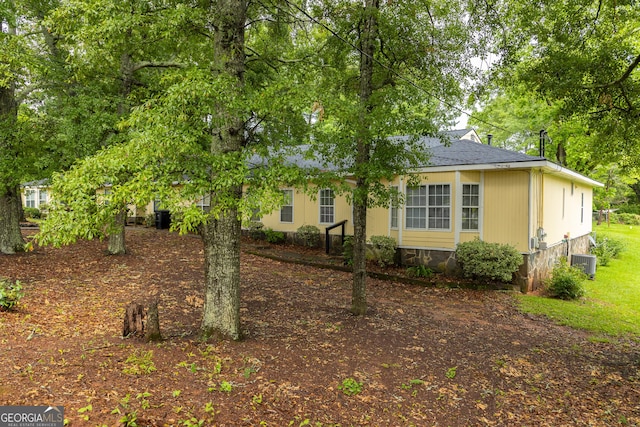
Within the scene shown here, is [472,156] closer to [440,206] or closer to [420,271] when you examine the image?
[440,206]

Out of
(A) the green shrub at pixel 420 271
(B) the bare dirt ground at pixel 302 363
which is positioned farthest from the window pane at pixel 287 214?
(B) the bare dirt ground at pixel 302 363

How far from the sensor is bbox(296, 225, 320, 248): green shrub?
14703mm

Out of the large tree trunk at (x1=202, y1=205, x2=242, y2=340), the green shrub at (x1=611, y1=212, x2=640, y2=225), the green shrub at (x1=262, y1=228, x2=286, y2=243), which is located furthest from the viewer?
the green shrub at (x1=611, y1=212, x2=640, y2=225)

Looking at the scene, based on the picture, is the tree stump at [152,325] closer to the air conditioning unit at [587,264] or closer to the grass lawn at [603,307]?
the grass lawn at [603,307]

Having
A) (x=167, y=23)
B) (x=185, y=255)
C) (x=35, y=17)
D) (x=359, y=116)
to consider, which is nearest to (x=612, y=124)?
(x=359, y=116)

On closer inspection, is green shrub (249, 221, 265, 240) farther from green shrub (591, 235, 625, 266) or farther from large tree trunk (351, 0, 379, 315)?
green shrub (591, 235, 625, 266)

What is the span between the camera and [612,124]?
23.3ft

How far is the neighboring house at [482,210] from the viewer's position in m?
10.3

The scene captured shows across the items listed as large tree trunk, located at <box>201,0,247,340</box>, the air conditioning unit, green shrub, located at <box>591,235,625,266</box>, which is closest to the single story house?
the air conditioning unit

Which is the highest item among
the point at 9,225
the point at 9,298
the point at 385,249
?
the point at 9,225

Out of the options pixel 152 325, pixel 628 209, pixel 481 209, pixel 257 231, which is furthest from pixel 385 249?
pixel 628 209

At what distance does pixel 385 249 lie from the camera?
1195 centimetres

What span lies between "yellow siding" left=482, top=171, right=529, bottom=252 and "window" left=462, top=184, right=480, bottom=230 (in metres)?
0.24

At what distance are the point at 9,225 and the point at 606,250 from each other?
71.7ft
